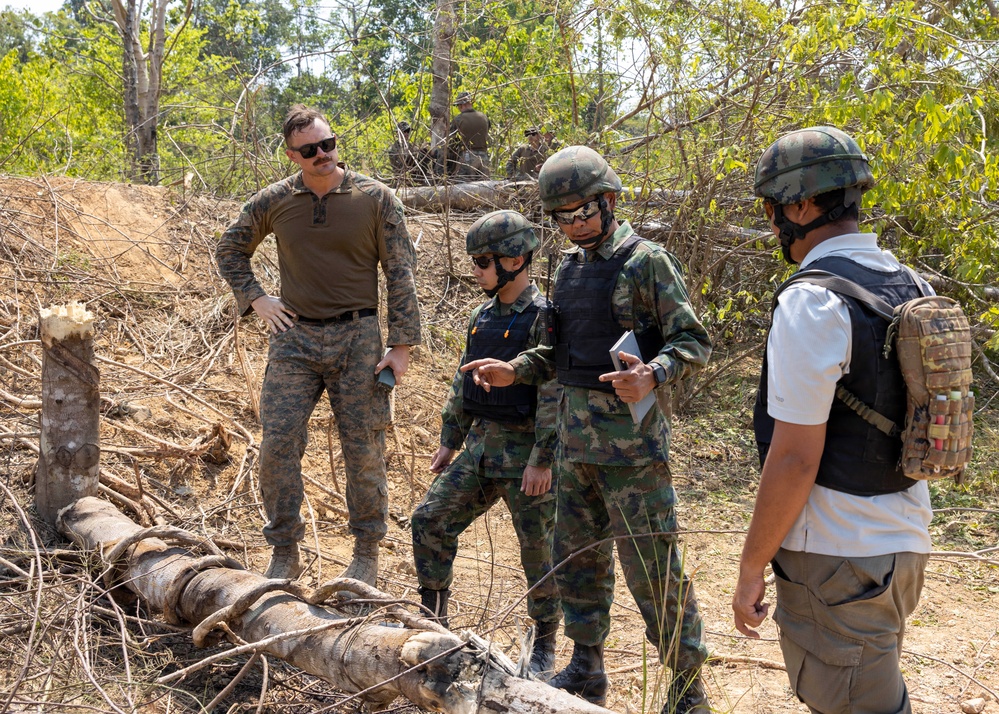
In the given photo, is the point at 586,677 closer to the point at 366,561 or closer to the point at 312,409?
the point at 366,561

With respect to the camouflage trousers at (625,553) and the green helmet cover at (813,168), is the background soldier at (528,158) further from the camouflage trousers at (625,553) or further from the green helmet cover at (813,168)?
the green helmet cover at (813,168)

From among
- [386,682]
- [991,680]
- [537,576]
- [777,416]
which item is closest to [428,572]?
[537,576]

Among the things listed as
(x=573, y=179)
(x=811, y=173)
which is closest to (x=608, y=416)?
(x=573, y=179)

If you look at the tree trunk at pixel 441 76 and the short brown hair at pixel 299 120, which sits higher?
the tree trunk at pixel 441 76

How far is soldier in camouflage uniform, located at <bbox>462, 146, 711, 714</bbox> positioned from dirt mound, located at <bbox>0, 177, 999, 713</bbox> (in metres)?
0.24

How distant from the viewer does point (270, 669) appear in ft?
11.3

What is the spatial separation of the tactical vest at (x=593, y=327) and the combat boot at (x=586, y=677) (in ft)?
3.37

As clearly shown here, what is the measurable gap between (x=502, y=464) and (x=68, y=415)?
2327mm

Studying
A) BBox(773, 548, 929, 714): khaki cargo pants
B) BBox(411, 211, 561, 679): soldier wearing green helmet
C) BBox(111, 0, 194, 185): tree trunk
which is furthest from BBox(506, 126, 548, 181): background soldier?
BBox(773, 548, 929, 714): khaki cargo pants

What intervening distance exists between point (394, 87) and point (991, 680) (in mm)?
6865

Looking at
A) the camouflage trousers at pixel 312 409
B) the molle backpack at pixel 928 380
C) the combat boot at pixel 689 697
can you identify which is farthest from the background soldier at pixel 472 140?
the molle backpack at pixel 928 380

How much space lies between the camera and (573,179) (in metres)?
3.14

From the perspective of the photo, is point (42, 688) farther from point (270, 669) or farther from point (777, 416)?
point (777, 416)

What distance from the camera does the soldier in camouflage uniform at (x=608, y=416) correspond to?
9.82 feet
